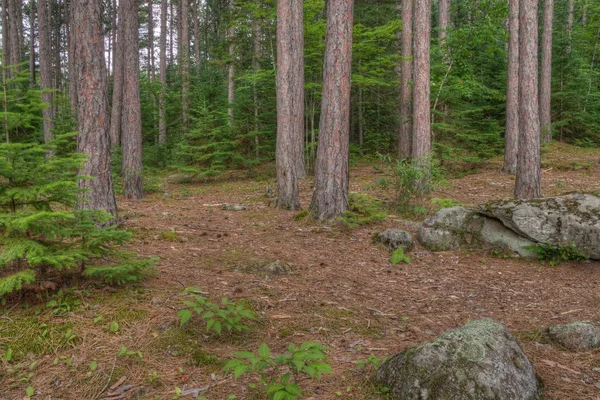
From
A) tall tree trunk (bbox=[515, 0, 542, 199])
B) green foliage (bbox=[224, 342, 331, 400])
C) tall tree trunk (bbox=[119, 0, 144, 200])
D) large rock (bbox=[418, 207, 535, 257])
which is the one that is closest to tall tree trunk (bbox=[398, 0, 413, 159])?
tall tree trunk (bbox=[515, 0, 542, 199])

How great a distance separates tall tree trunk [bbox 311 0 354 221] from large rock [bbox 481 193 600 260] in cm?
265

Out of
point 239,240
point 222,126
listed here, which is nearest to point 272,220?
point 239,240

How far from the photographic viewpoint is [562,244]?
627cm

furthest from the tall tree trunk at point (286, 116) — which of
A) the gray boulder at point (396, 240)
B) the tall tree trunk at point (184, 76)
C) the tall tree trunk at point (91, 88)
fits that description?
the tall tree trunk at point (184, 76)

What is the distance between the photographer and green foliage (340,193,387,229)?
7.97 m

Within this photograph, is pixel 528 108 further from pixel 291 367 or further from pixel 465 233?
pixel 291 367

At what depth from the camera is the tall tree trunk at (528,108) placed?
9.38 m

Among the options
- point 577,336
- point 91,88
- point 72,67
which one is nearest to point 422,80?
point 91,88

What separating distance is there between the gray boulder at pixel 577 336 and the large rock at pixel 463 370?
3.24ft

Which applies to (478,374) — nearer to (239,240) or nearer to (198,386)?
(198,386)

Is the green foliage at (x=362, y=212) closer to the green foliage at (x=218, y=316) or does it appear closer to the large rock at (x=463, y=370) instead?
the green foliage at (x=218, y=316)

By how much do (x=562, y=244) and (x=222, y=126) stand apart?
1173 cm

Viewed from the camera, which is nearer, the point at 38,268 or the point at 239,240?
the point at 38,268

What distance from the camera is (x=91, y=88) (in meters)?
6.00
